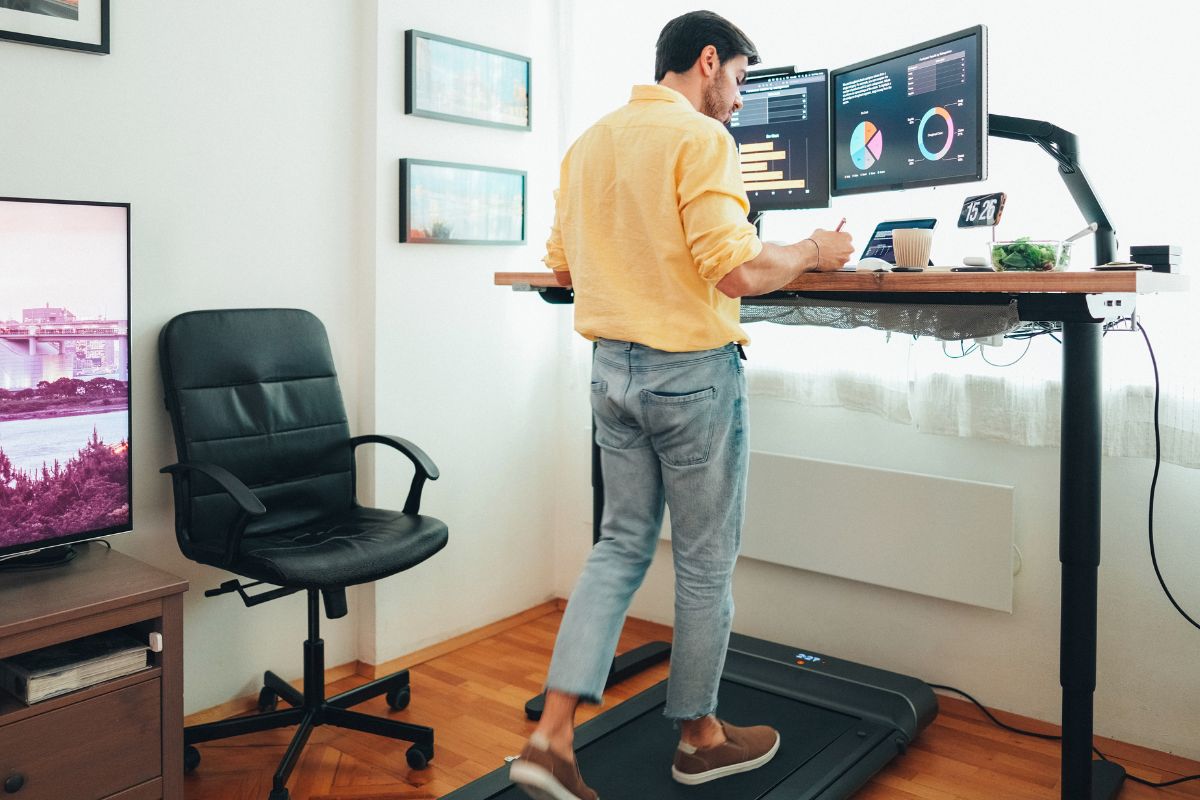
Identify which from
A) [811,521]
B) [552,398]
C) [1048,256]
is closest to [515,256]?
[552,398]

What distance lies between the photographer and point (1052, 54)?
2514 mm

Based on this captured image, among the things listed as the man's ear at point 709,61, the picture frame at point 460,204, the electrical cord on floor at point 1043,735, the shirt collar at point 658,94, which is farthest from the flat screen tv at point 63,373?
the electrical cord on floor at point 1043,735

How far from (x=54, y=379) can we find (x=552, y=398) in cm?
174

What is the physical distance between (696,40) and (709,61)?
47 millimetres

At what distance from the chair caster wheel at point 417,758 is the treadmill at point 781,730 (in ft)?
0.85

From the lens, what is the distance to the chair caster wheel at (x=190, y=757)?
7.88 ft

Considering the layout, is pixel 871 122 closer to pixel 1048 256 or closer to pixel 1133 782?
pixel 1048 256

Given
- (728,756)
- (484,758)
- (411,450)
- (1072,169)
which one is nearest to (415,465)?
(411,450)

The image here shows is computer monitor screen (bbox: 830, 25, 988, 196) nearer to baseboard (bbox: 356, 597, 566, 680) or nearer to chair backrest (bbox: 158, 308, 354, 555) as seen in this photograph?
chair backrest (bbox: 158, 308, 354, 555)

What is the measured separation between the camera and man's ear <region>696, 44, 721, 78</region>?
80.4 inches

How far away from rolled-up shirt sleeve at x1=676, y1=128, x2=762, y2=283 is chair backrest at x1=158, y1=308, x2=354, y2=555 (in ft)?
3.95

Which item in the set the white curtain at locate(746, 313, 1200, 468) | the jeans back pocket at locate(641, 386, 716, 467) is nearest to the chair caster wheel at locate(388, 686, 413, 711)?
the jeans back pocket at locate(641, 386, 716, 467)

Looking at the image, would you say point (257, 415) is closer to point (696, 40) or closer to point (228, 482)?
point (228, 482)

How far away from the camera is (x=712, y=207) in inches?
73.8
